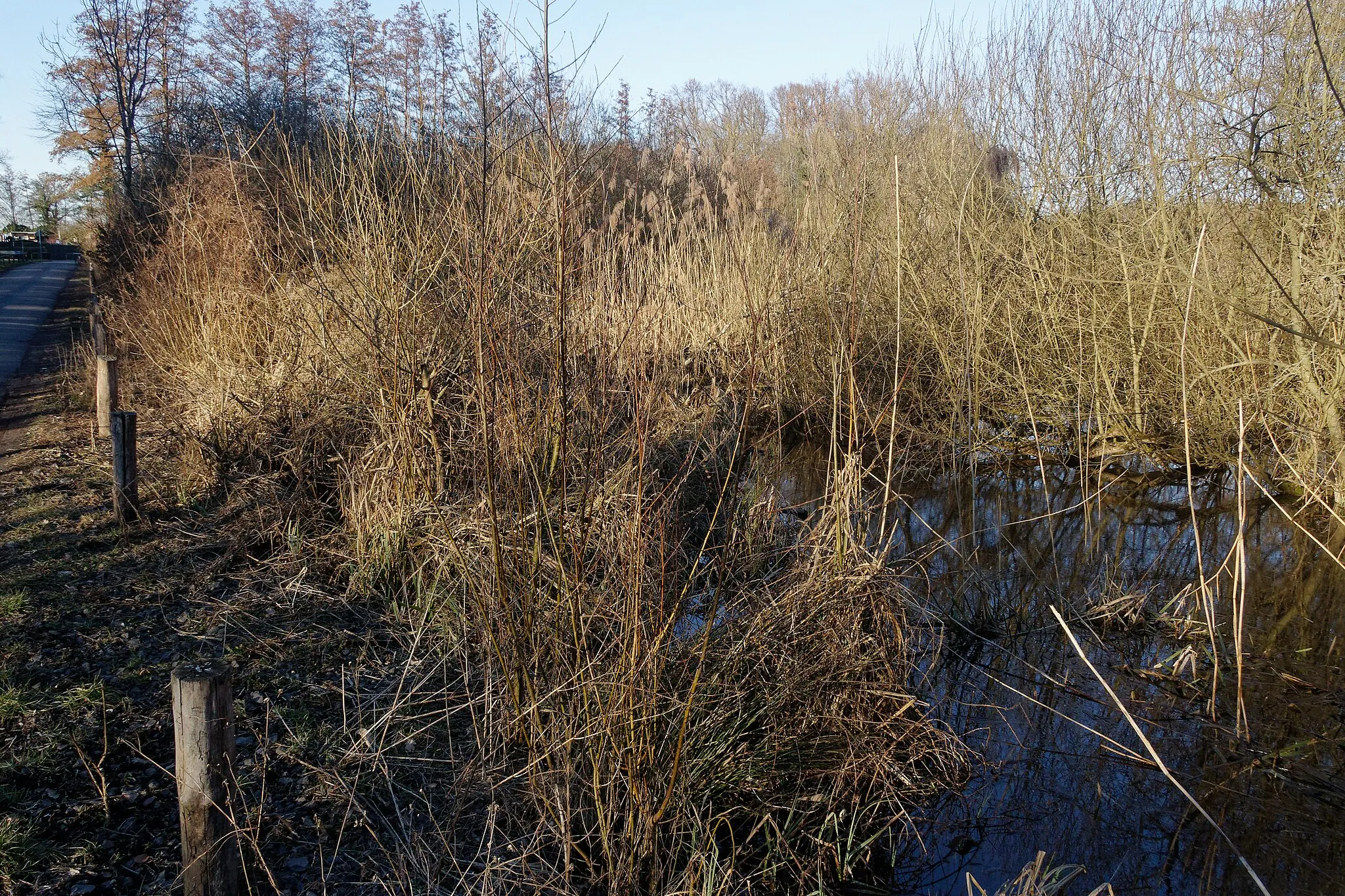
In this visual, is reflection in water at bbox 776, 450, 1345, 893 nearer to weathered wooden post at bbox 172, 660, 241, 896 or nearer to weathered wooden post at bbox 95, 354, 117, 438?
weathered wooden post at bbox 172, 660, 241, 896

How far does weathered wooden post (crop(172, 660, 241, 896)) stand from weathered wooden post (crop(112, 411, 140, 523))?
3.03m

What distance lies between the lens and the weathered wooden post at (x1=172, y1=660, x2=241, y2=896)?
1.92 meters

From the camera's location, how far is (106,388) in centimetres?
604

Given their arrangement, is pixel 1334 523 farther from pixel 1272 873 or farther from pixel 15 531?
pixel 15 531

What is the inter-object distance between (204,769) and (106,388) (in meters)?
5.18

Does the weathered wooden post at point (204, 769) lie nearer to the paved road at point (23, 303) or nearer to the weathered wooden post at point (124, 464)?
the weathered wooden post at point (124, 464)

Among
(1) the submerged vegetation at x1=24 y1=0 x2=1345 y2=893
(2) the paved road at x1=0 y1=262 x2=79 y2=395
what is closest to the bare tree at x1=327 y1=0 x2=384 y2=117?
(1) the submerged vegetation at x1=24 y1=0 x2=1345 y2=893

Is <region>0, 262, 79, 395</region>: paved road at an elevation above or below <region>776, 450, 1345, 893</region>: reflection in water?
above

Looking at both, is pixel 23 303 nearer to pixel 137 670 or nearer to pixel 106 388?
pixel 106 388

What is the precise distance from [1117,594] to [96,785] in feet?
13.7

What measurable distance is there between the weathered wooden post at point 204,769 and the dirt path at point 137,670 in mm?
124

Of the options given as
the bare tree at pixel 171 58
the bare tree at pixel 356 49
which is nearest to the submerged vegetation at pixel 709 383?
the bare tree at pixel 356 49

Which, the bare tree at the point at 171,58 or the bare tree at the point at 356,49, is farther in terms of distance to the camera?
the bare tree at the point at 171,58

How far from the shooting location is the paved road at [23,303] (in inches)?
394
